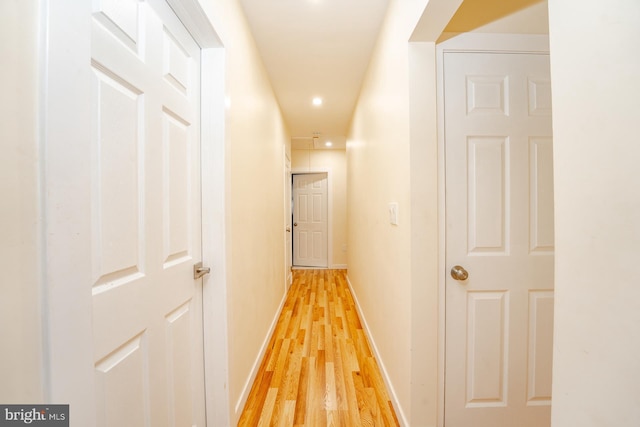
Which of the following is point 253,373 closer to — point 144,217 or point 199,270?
point 199,270

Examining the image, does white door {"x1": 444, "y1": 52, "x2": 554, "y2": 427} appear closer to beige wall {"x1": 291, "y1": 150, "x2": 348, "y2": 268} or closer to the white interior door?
the white interior door

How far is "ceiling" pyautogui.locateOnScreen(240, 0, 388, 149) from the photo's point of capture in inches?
61.1

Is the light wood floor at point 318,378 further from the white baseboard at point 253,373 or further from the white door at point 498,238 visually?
the white door at point 498,238

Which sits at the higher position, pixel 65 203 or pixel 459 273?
pixel 65 203

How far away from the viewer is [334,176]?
5012mm

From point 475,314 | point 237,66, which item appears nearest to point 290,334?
point 475,314

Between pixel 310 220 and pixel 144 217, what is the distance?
4349 mm

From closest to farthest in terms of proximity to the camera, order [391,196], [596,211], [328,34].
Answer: [596,211]
[391,196]
[328,34]

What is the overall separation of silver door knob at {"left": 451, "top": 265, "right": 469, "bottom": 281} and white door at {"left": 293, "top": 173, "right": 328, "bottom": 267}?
387 centimetres

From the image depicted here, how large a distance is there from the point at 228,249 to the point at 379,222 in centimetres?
111

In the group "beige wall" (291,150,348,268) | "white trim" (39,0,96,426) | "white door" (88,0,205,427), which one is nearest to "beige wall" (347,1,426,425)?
"white door" (88,0,205,427)

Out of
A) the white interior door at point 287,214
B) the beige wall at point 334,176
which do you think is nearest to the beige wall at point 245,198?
the white interior door at point 287,214

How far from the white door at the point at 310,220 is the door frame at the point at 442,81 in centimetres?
381

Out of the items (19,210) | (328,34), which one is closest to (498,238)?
(19,210)
